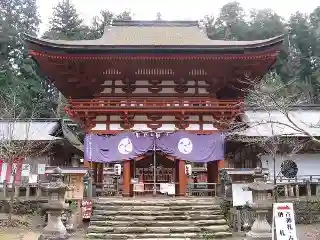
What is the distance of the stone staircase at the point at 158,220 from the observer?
41.3 feet

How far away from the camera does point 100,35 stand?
189 ft

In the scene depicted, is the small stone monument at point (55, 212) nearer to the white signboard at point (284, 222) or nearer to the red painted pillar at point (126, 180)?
the red painted pillar at point (126, 180)

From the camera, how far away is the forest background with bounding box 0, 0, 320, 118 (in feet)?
149

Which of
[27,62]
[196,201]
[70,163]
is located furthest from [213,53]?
[27,62]

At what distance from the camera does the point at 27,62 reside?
156 ft

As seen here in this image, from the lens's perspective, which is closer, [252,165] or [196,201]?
[196,201]

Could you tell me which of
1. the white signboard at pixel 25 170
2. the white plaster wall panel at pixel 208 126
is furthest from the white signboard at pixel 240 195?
the white signboard at pixel 25 170

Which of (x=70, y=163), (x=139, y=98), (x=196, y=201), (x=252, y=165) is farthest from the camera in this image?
(x=70, y=163)

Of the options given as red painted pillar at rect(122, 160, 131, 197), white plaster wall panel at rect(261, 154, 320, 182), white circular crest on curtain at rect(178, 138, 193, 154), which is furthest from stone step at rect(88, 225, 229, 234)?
white plaster wall panel at rect(261, 154, 320, 182)

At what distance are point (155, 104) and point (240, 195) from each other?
5.81 m

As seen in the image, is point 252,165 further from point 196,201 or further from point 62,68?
point 62,68

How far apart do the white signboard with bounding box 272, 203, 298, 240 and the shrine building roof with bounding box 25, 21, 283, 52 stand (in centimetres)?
824

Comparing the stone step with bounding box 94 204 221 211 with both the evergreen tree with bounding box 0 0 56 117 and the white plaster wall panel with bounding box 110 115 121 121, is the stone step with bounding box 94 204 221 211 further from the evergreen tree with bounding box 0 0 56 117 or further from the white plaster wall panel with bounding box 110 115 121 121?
the evergreen tree with bounding box 0 0 56 117

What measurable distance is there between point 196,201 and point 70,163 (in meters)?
16.4
